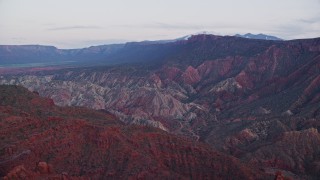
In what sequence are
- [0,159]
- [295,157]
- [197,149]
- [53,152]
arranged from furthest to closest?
[295,157]
[197,149]
[53,152]
[0,159]

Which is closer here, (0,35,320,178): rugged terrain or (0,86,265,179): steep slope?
(0,86,265,179): steep slope

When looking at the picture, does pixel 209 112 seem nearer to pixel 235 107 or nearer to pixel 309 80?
pixel 235 107

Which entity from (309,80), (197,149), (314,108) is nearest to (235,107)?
(309,80)

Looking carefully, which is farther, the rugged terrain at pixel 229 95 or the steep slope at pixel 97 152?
the rugged terrain at pixel 229 95
